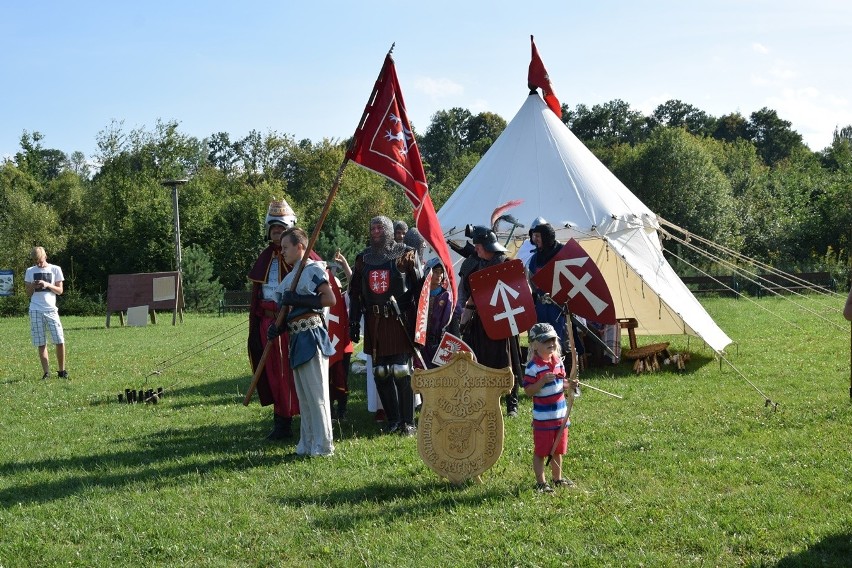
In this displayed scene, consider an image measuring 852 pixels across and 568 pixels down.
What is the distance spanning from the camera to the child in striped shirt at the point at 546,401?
521 centimetres

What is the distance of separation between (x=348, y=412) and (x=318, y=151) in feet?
128

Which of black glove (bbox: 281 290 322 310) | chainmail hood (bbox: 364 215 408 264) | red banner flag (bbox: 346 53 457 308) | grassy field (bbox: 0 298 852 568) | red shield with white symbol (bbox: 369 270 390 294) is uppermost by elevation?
red banner flag (bbox: 346 53 457 308)

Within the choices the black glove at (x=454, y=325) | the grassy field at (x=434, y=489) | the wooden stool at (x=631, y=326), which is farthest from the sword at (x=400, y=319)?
the wooden stool at (x=631, y=326)

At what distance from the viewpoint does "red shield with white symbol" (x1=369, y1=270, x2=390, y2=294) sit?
7.04m

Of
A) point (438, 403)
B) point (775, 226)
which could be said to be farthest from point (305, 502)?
point (775, 226)

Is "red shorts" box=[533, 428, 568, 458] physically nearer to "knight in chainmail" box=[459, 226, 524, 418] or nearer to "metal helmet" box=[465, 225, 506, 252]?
"knight in chainmail" box=[459, 226, 524, 418]

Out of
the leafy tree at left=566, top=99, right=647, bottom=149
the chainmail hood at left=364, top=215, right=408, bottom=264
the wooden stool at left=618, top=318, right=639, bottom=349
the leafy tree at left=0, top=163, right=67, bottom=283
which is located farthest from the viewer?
the leafy tree at left=566, top=99, right=647, bottom=149

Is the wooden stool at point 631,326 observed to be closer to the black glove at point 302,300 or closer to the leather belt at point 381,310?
the leather belt at point 381,310

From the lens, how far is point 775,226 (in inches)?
1356

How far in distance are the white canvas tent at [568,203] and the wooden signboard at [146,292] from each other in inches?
530

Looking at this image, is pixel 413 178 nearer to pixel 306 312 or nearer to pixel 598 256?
pixel 306 312

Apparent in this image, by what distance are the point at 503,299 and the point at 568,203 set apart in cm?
465

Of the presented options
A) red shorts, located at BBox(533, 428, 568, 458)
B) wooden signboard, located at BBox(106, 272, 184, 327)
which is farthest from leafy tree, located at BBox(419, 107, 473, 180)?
red shorts, located at BBox(533, 428, 568, 458)

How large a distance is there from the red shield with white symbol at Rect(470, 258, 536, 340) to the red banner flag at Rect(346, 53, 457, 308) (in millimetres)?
235
